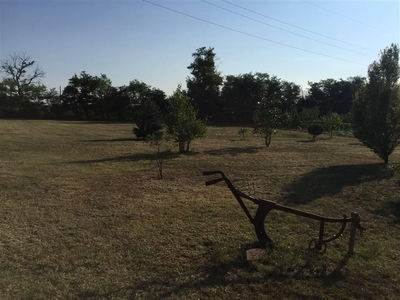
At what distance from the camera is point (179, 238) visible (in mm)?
4750

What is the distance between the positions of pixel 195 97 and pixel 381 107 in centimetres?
3212

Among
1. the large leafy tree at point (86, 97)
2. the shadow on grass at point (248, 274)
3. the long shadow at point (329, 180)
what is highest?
the large leafy tree at point (86, 97)

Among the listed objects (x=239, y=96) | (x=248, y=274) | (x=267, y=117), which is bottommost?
(x=248, y=274)

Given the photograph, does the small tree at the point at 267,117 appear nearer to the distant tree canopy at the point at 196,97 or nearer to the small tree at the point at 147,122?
the small tree at the point at 147,122

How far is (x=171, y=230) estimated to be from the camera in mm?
5074

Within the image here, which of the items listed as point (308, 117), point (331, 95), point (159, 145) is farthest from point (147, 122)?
point (331, 95)

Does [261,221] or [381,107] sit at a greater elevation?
[381,107]

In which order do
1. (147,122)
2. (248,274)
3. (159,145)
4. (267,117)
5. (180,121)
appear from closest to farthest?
1. (248,274)
2. (159,145)
3. (180,121)
4. (267,117)
5. (147,122)

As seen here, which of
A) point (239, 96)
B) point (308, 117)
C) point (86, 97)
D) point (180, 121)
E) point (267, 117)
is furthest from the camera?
point (86, 97)

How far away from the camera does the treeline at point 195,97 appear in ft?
139

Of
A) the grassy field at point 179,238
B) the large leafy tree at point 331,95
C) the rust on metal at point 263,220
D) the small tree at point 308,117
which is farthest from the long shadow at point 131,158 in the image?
the large leafy tree at point 331,95

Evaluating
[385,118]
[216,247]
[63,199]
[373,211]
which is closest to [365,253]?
[216,247]

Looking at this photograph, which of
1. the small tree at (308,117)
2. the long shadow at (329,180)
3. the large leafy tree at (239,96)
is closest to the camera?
the long shadow at (329,180)

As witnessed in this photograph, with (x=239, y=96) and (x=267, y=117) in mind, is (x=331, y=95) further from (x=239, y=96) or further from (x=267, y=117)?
(x=267, y=117)
